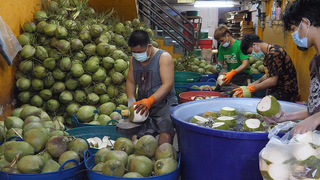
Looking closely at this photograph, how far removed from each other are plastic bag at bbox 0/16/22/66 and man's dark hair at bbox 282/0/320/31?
296cm

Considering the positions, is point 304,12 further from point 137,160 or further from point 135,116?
point 135,116

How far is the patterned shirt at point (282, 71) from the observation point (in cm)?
345

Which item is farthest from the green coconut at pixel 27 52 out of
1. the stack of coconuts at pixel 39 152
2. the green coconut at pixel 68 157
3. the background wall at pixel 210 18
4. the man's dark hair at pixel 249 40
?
the background wall at pixel 210 18

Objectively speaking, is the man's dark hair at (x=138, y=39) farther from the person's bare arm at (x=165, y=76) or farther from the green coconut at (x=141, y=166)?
the green coconut at (x=141, y=166)

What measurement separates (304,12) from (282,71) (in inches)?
78.6

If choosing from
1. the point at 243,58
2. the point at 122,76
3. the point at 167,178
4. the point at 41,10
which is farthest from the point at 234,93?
the point at 41,10

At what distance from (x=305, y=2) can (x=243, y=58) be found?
2.93 m

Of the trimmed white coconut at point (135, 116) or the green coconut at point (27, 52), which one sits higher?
the green coconut at point (27, 52)

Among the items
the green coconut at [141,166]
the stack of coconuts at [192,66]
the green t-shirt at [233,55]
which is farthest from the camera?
the stack of coconuts at [192,66]

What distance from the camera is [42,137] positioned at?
226 centimetres

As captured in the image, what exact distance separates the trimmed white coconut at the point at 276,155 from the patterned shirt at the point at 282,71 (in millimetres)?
2215

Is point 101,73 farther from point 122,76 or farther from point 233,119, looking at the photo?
point 233,119

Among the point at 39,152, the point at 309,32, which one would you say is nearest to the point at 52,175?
the point at 39,152

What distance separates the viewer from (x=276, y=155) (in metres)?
1.46
